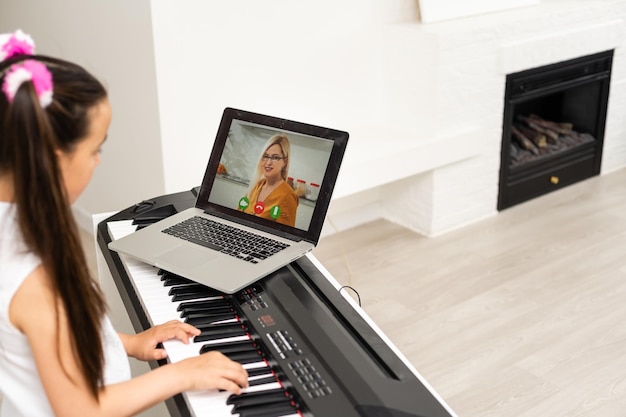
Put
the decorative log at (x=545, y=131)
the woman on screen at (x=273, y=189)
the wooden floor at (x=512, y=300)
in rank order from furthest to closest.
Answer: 1. the decorative log at (x=545, y=131)
2. the wooden floor at (x=512, y=300)
3. the woman on screen at (x=273, y=189)

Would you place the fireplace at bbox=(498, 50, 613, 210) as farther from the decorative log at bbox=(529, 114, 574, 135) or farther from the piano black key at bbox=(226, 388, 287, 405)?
the piano black key at bbox=(226, 388, 287, 405)

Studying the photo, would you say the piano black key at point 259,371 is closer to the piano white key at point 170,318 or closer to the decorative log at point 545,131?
the piano white key at point 170,318

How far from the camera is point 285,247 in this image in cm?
167

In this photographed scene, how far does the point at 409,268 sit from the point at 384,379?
6.78ft

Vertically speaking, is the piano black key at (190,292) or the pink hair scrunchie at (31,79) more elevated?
the pink hair scrunchie at (31,79)

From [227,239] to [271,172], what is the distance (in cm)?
19

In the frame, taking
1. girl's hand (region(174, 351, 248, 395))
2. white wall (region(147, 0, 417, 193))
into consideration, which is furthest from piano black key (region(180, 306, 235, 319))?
white wall (region(147, 0, 417, 193))

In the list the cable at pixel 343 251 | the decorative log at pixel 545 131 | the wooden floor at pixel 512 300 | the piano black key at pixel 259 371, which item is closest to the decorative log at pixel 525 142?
the decorative log at pixel 545 131

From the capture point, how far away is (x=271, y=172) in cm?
177

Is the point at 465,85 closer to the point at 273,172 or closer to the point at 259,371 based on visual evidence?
the point at 273,172

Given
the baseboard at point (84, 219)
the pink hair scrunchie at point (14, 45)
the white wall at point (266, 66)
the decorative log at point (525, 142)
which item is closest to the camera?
the pink hair scrunchie at point (14, 45)

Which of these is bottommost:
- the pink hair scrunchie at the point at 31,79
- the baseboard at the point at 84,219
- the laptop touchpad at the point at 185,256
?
the baseboard at the point at 84,219

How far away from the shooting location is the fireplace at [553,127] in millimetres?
3793

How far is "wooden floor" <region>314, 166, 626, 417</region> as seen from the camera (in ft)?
7.96
